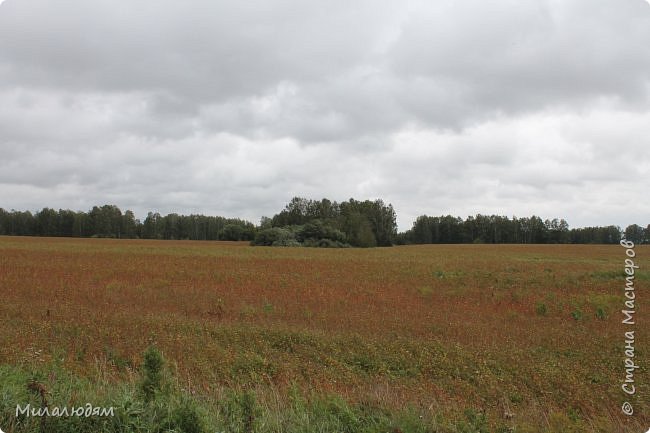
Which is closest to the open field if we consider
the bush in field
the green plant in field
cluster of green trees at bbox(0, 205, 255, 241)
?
the green plant in field

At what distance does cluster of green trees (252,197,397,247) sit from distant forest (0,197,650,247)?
248mm

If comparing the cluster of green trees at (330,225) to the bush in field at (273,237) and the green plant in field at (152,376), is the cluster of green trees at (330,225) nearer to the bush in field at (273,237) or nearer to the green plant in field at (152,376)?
the bush in field at (273,237)

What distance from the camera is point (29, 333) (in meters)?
9.89

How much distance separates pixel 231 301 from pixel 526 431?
1205 cm

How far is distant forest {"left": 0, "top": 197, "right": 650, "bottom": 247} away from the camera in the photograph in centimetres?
10328

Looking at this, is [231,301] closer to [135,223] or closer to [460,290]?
[460,290]

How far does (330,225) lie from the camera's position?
8188cm

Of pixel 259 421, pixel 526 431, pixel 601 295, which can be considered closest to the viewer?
pixel 259 421

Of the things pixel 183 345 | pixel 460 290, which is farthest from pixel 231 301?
pixel 460 290

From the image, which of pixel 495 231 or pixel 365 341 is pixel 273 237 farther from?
pixel 495 231

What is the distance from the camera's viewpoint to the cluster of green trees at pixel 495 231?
106m

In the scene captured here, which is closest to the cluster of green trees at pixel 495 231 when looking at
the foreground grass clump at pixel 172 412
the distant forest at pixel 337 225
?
the distant forest at pixel 337 225

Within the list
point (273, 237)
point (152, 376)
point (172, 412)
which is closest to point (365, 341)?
point (152, 376)

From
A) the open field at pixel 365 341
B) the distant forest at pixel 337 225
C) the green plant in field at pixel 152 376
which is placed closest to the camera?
the green plant in field at pixel 152 376
